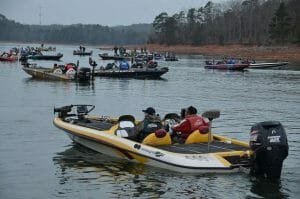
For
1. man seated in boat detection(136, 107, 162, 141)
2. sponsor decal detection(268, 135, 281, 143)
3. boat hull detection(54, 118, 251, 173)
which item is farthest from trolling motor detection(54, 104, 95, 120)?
sponsor decal detection(268, 135, 281, 143)

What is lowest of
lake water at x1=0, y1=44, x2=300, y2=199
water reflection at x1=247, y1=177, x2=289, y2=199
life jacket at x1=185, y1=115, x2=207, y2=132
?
lake water at x1=0, y1=44, x2=300, y2=199

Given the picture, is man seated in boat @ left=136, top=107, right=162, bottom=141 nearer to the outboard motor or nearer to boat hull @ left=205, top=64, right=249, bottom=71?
the outboard motor

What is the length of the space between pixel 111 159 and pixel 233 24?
147 metres

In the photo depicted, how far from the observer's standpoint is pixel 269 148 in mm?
12820

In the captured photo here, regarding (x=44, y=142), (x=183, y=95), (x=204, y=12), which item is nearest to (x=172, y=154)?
(x=44, y=142)

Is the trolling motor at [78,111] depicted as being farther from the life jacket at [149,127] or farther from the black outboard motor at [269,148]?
the black outboard motor at [269,148]

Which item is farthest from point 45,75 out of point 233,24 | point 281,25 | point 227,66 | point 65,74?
point 233,24

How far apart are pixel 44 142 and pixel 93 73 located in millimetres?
31495

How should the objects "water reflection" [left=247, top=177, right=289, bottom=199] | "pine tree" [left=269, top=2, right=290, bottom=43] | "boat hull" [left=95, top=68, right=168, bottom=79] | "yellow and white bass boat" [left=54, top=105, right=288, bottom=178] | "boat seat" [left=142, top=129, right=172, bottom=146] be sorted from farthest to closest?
"pine tree" [left=269, top=2, right=290, bottom=43], "boat hull" [left=95, top=68, right=168, bottom=79], "boat seat" [left=142, top=129, right=172, bottom=146], "yellow and white bass boat" [left=54, top=105, right=288, bottom=178], "water reflection" [left=247, top=177, right=289, bottom=199]

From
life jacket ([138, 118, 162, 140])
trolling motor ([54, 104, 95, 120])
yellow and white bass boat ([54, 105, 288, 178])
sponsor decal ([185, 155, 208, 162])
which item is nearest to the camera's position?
yellow and white bass boat ([54, 105, 288, 178])

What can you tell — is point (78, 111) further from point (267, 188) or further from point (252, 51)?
point (252, 51)

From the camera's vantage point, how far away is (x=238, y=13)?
16438 centimetres

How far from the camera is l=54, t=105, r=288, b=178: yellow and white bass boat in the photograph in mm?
12984

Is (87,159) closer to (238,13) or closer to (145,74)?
(145,74)
